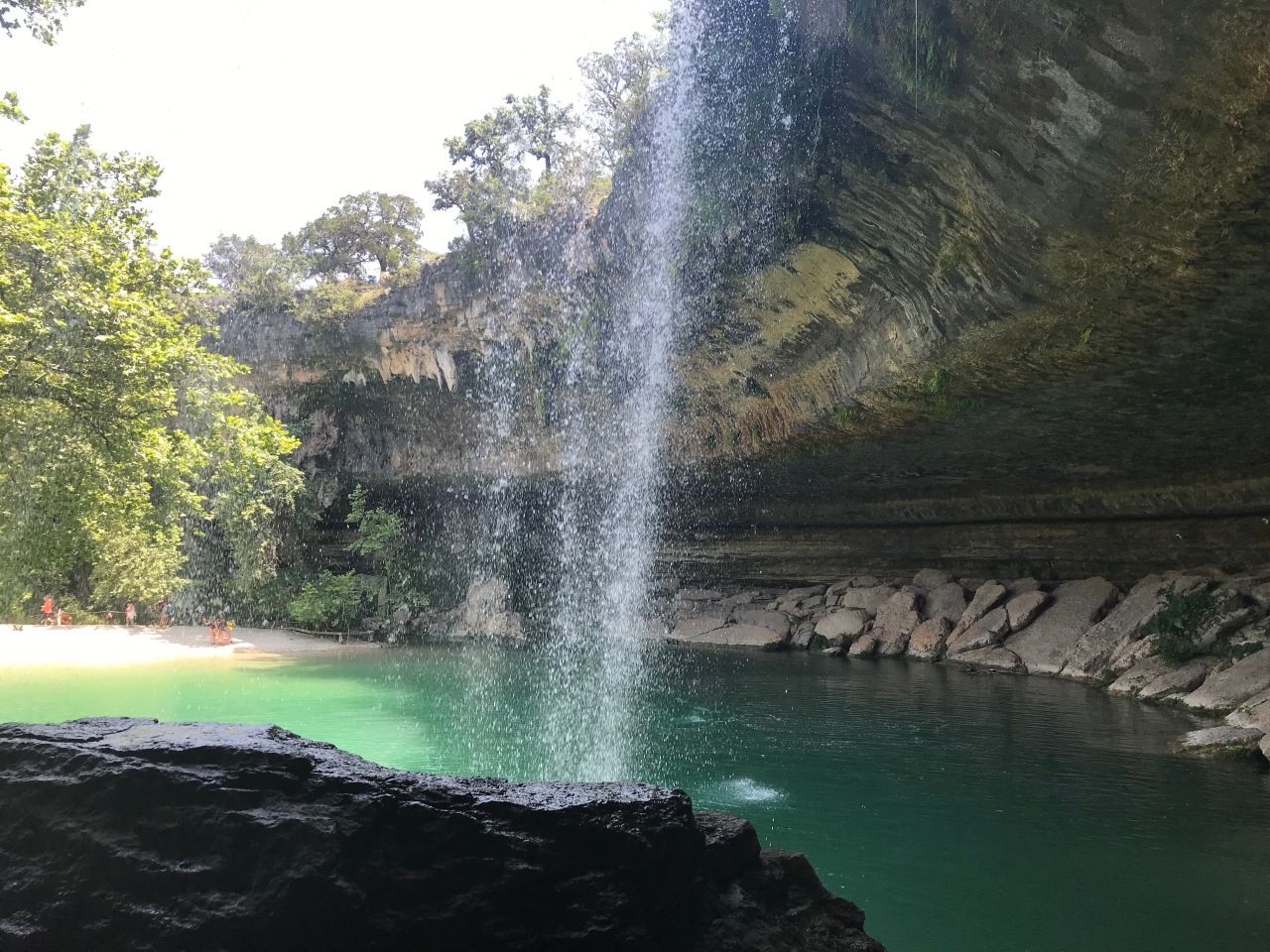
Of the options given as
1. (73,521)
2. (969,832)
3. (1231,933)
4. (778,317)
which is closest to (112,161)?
(73,521)

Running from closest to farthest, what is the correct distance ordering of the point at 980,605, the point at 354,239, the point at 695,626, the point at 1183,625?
the point at 1183,625 < the point at 980,605 < the point at 695,626 < the point at 354,239

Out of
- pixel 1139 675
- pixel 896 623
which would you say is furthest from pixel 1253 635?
pixel 896 623

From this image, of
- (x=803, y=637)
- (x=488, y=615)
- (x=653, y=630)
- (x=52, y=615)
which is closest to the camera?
(x=803, y=637)

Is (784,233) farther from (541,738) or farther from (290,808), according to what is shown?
Result: (290,808)

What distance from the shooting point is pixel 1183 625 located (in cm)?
1187

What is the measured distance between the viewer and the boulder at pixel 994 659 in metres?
14.5

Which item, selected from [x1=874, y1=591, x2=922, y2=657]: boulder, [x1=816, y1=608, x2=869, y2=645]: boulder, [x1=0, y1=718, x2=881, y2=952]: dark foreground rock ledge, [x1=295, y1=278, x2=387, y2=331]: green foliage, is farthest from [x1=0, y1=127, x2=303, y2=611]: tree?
[x1=874, y1=591, x2=922, y2=657]: boulder

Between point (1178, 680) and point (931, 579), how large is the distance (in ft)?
24.6

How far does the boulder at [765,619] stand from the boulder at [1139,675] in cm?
826

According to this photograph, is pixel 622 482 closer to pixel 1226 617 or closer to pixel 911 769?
pixel 1226 617

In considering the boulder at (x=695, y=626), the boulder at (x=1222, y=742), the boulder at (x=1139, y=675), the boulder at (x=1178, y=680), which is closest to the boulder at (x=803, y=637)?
the boulder at (x=695, y=626)

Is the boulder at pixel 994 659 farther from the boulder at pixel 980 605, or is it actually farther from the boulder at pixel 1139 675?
the boulder at pixel 1139 675

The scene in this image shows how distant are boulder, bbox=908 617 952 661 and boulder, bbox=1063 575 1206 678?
299cm

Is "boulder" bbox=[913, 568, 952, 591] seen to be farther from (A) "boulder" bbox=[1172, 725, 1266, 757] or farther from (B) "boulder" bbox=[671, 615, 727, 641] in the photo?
(A) "boulder" bbox=[1172, 725, 1266, 757]
